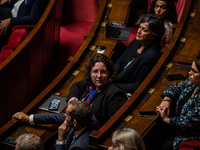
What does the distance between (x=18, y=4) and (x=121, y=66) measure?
4.61 ft

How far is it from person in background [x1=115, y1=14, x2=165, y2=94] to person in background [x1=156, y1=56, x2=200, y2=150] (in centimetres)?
38

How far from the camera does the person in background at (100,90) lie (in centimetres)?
235

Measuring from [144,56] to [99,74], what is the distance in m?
0.53

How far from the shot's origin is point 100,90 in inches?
95.3

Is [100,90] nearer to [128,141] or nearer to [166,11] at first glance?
[128,141]

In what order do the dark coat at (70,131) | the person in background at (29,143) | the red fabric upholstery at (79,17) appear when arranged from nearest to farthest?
the person in background at (29,143), the dark coat at (70,131), the red fabric upholstery at (79,17)

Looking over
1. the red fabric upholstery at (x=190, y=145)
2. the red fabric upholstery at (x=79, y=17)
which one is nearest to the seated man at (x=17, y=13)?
the red fabric upholstery at (x=79, y=17)

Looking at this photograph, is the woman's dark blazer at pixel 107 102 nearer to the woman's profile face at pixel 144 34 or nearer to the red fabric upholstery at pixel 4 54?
the woman's profile face at pixel 144 34

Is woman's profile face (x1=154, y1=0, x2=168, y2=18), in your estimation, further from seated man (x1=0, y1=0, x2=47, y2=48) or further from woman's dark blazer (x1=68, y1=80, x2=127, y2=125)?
woman's dark blazer (x1=68, y1=80, x2=127, y2=125)

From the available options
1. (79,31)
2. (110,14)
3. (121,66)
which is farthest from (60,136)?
(79,31)

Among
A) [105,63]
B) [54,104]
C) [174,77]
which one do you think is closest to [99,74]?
[105,63]

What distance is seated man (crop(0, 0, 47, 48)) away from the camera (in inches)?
136

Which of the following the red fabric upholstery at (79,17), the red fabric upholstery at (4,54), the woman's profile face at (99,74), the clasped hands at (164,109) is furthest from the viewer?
the red fabric upholstery at (79,17)

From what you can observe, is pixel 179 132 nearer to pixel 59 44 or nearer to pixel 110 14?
pixel 110 14
